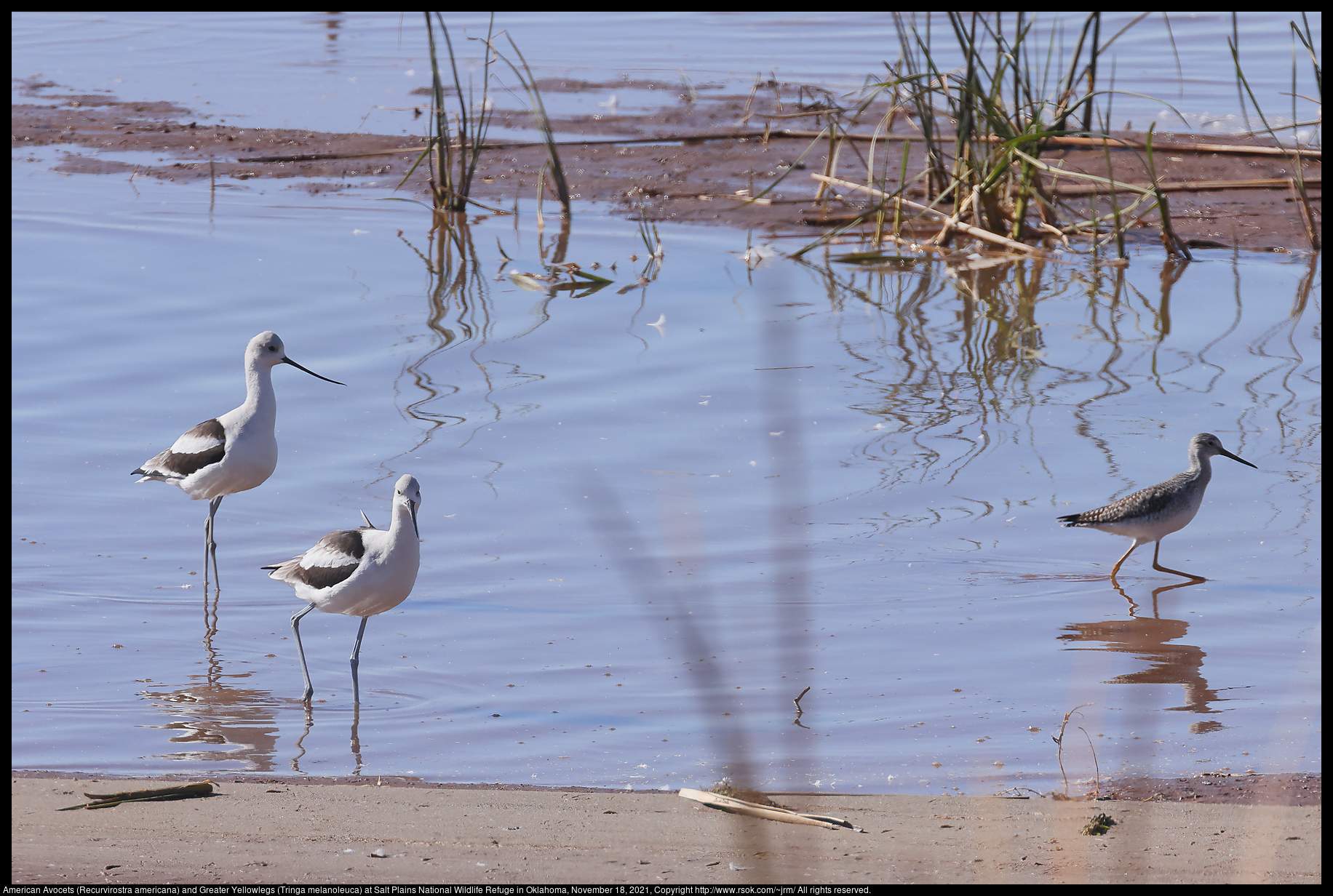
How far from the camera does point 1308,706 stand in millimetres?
4922

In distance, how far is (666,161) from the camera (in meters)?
14.0

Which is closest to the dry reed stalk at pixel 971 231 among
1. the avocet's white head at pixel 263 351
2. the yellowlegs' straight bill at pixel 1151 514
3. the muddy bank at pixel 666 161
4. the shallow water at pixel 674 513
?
the shallow water at pixel 674 513

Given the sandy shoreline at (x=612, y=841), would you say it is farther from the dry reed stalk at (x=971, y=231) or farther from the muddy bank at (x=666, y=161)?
the muddy bank at (x=666, y=161)

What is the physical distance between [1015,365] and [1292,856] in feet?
19.7

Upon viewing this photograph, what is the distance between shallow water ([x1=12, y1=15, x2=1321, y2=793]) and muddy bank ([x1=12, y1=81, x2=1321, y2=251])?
900 millimetres

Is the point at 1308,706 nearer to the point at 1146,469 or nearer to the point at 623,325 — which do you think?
the point at 1146,469

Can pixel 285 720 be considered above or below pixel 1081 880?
below

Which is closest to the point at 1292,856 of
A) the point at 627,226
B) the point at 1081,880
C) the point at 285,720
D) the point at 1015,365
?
the point at 1081,880

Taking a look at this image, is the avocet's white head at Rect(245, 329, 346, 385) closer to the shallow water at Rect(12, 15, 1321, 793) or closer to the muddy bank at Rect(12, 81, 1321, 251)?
the shallow water at Rect(12, 15, 1321, 793)

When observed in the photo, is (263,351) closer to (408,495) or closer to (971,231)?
(408,495)

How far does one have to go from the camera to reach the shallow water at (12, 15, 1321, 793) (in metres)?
4.79

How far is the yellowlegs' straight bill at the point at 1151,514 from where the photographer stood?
636 cm

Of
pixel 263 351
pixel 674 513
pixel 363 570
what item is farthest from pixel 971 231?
pixel 674 513

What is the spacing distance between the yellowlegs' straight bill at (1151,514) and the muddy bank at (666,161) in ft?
17.3
